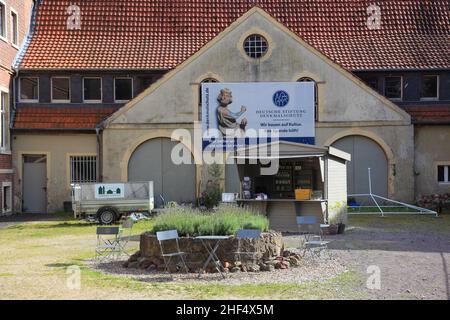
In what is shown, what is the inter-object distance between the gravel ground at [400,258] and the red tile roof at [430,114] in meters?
9.47

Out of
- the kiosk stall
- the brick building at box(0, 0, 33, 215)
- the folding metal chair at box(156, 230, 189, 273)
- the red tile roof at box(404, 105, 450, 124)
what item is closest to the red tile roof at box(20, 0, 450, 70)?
the brick building at box(0, 0, 33, 215)

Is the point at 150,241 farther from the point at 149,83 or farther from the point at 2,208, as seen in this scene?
the point at 149,83

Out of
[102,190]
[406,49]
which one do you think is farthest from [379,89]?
[102,190]

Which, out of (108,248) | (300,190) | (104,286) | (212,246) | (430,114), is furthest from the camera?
(430,114)

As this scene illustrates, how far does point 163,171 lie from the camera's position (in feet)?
101

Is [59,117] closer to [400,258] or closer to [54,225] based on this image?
[54,225]

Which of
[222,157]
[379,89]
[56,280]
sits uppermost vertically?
[379,89]

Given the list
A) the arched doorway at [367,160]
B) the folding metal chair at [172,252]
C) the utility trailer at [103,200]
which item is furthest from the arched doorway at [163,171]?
the folding metal chair at [172,252]

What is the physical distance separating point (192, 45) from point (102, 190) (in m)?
10.9

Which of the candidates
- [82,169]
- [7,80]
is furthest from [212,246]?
[7,80]

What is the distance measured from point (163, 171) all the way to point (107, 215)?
238 inches

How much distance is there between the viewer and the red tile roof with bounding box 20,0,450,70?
32.3 meters

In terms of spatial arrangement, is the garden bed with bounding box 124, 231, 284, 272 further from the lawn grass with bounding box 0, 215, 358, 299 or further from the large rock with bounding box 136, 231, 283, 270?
the lawn grass with bounding box 0, 215, 358, 299

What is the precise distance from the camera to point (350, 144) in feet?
101
